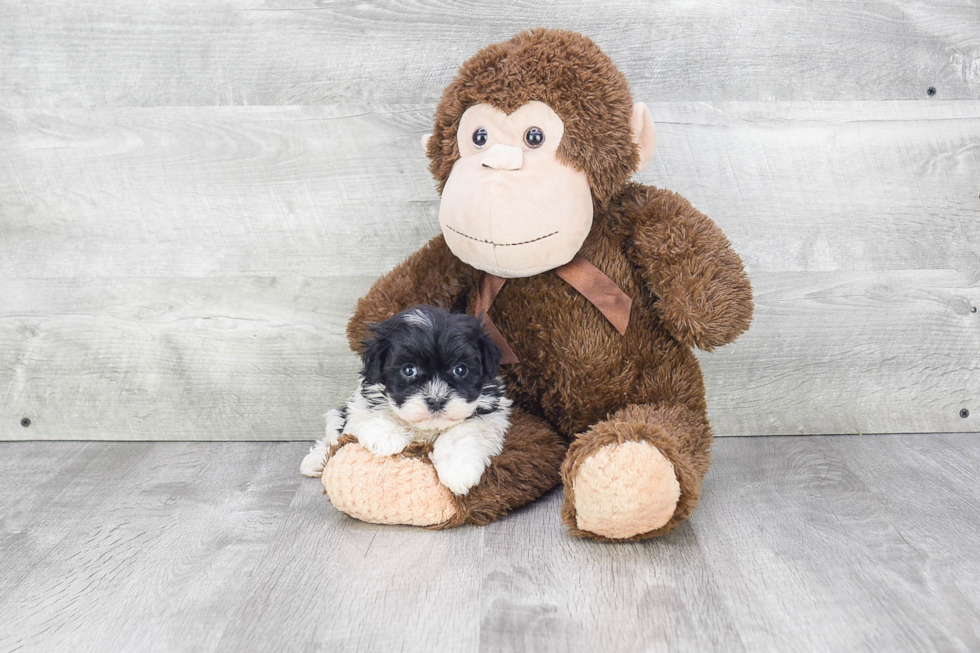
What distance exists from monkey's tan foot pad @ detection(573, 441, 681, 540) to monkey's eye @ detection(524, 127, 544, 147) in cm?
41

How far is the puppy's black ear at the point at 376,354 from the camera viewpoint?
112 centimetres

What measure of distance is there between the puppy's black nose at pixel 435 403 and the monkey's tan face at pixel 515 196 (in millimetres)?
212

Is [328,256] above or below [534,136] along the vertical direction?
below

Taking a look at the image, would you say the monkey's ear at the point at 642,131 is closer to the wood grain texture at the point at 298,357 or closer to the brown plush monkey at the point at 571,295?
the brown plush monkey at the point at 571,295

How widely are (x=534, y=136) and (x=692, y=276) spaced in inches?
11.2

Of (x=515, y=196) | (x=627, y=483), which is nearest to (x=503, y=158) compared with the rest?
(x=515, y=196)

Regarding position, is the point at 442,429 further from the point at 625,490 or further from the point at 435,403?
the point at 625,490

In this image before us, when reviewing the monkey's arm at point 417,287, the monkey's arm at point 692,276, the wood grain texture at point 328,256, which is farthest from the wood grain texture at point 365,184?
the monkey's arm at point 692,276

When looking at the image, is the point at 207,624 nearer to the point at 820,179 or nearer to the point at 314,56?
the point at 314,56

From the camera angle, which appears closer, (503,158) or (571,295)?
(503,158)

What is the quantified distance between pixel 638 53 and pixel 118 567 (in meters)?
1.12

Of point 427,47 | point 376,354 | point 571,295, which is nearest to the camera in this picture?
point 376,354

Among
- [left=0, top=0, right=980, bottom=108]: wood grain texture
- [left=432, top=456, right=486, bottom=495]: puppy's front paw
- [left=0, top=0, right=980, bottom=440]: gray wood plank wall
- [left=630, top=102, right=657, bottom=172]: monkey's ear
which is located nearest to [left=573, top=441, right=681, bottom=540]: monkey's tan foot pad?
[left=432, top=456, right=486, bottom=495]: puppy's front paw

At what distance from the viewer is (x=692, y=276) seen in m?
1.16
